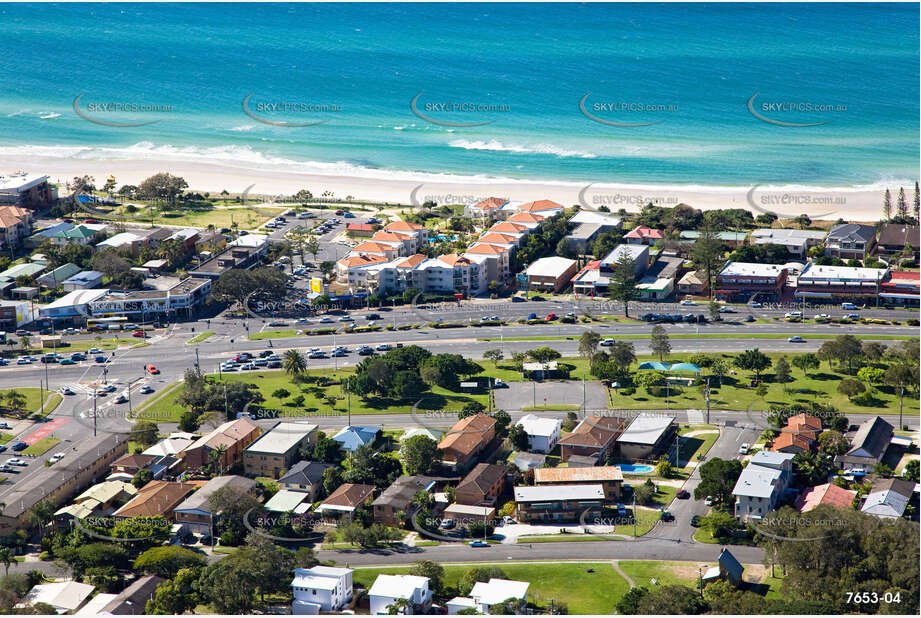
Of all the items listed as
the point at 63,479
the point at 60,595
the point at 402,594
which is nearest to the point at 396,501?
the point at 402,594

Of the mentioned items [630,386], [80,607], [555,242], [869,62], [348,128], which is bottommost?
[80,607]

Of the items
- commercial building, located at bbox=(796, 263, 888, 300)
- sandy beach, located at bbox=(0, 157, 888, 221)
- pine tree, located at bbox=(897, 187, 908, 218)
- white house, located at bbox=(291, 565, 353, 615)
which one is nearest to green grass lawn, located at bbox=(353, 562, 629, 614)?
white house, located at bbox=(291, 565, 353, 615)

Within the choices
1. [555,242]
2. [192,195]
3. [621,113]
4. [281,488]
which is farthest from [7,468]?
[621,113]

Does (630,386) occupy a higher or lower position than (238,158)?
lower

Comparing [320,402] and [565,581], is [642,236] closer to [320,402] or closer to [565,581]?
[320,402]

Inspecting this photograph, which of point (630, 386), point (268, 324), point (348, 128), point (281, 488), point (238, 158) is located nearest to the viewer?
point (281, 488)

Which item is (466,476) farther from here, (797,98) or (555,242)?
(797,98)
